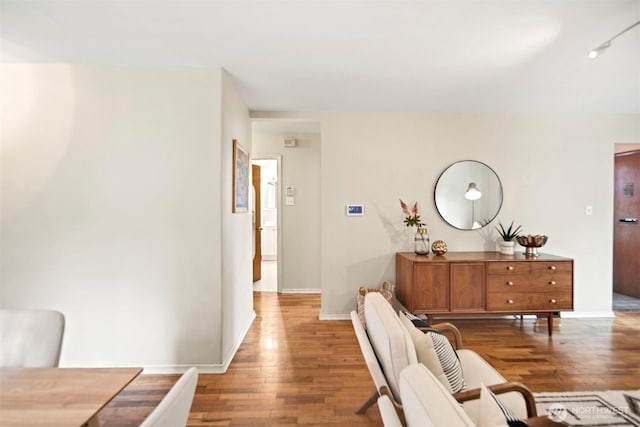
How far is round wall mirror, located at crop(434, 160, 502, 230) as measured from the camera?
12.0 ft

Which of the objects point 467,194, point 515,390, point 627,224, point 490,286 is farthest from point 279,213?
point 627,224

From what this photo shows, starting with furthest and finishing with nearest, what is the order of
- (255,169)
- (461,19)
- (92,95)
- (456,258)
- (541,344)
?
(255,169), (456,258), (541,344), (92,95), (461,19)

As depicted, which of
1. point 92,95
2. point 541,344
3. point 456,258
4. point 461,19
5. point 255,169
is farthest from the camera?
point 255,169

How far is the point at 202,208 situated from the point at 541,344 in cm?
336

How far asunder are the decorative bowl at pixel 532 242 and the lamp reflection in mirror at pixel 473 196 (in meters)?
0.45

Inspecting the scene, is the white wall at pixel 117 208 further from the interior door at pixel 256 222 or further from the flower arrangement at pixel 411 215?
the interior door at pixel 256 222

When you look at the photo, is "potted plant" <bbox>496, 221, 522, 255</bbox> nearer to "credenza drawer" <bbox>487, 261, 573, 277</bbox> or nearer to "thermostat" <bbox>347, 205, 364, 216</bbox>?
"credenza drawer" <bbox>487, 261, 573, 277</bbox>

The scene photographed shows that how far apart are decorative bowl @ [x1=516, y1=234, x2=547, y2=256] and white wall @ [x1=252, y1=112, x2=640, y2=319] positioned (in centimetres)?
36

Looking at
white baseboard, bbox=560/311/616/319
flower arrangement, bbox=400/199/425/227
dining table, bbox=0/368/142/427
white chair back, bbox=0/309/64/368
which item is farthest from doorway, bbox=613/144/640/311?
white chair back, bbox=0/309/64/368

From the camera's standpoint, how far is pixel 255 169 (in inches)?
214

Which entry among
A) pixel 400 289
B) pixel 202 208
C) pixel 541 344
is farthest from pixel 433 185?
pixel 202 208

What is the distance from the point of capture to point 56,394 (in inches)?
39.2

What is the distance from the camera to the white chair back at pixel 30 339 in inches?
50.7

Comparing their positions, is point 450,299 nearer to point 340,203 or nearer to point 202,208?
point 340,203
